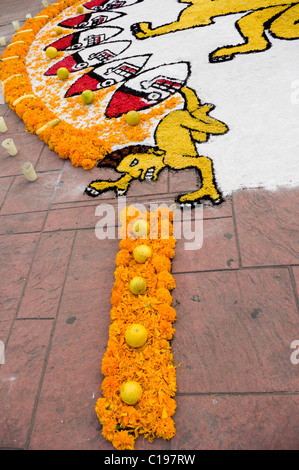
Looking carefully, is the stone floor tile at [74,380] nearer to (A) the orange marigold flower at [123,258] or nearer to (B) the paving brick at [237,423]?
(A) the orange marigold flower at [123,258]

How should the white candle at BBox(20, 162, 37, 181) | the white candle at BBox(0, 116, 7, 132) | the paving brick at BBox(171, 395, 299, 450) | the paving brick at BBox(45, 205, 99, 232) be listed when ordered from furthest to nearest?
1. the white candle at BBox(0, 116, 7, 132)
2. the white candle at BBox(20, 162, 37, 181)
3. the paving brick at BBox(45, 205, 99, 232)
4. the paving brick at BBox(171, 395, 299, 450)

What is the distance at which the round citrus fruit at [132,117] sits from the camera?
4180mm

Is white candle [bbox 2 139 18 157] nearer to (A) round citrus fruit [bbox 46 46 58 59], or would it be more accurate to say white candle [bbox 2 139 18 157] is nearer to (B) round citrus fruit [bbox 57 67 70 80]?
(B) round citrus fruit [bbox 57 67 70 80]

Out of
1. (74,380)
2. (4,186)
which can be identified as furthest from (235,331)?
(4,186)

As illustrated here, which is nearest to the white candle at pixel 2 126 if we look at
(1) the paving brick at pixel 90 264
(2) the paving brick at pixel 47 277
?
(2) the paving brick at pixel 47 277

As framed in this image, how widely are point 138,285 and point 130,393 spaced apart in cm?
81

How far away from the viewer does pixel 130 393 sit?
2.18 m

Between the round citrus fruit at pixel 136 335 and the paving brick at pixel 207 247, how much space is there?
2.22 feet

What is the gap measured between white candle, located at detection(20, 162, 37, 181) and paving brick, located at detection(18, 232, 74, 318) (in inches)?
37.3

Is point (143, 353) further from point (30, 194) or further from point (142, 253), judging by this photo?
point (30, 194)

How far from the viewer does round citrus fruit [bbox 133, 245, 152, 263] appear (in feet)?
9.46

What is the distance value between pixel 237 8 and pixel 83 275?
567cm

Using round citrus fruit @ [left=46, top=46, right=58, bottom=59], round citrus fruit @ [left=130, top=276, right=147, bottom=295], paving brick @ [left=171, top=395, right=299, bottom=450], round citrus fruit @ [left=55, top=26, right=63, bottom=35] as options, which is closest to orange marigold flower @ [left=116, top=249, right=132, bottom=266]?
round citrus fruit @ [left=130, top=276, right=147, bottom=295]

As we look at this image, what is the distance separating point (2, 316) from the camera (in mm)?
2930
